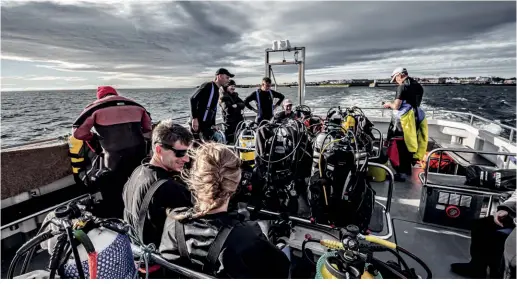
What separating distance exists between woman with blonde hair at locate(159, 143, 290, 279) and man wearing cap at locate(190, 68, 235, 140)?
9.56 feet

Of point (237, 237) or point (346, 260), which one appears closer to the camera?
point (237, 237)

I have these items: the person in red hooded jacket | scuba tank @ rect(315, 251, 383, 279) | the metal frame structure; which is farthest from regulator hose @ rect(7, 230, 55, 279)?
the metal frame structure

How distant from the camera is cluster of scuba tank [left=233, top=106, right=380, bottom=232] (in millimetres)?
2303

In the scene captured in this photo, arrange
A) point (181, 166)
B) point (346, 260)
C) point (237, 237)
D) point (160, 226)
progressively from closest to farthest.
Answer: point (237, 237)
point (346, 260)
point (160, 226)
point (181, 166)

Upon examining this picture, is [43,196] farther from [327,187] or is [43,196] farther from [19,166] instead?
[327,187]

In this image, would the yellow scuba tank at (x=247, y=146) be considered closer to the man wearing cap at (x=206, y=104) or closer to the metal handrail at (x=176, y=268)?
the man wearing cap at (x=206, y=104)

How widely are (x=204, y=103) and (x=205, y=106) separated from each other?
5 centimetres

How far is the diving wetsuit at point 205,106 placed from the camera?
3912 millimetres

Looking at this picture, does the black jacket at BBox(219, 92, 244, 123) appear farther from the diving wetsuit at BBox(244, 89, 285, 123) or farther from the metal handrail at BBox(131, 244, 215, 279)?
the metal handrail at BBox(131, 244, 215, 279)

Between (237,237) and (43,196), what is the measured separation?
3.12m

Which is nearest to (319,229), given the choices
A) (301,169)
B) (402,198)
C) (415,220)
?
(301,169)

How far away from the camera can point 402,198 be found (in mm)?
3402

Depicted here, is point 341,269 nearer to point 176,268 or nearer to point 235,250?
point 235,250

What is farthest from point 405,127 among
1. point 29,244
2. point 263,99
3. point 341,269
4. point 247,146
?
point 29,244
